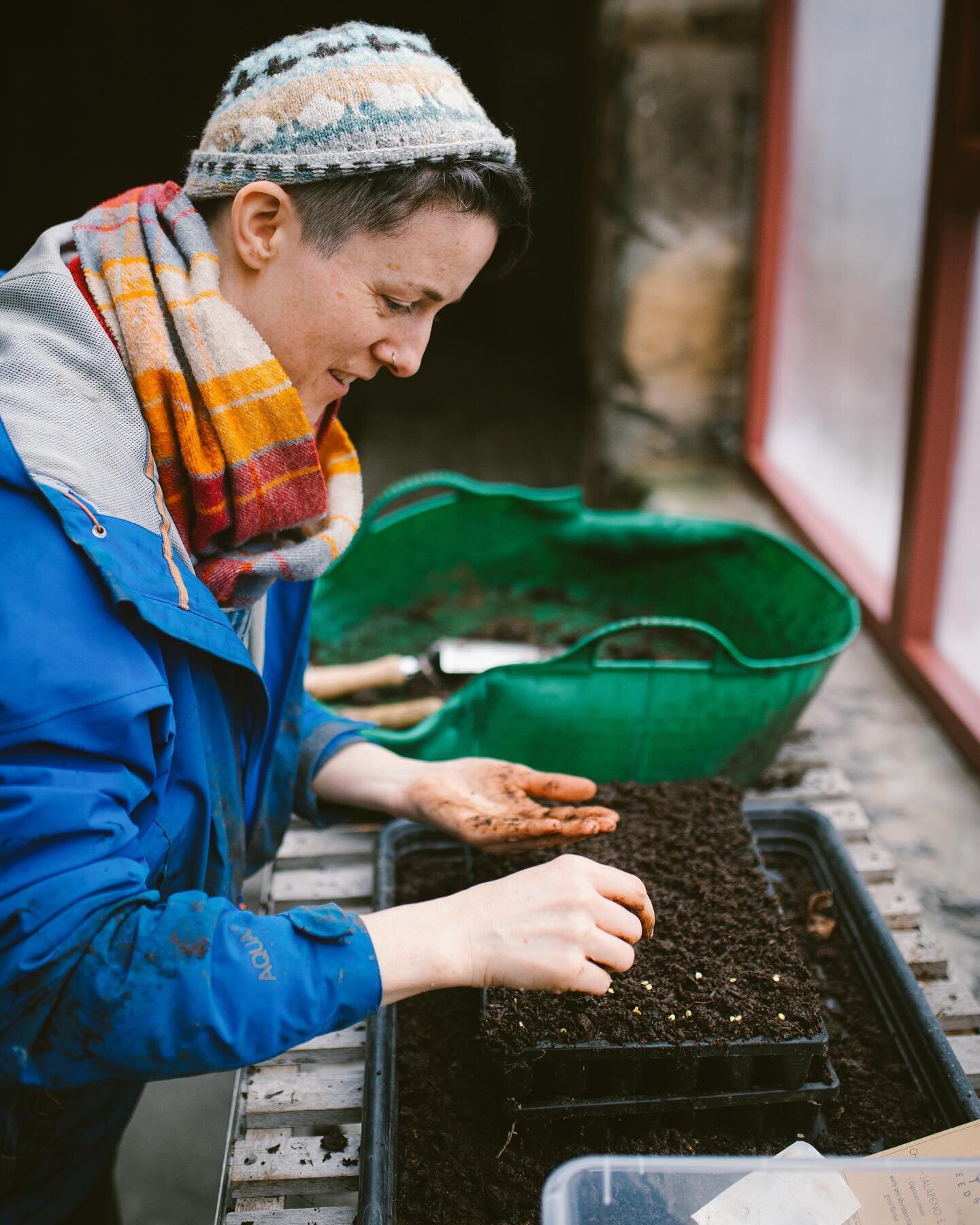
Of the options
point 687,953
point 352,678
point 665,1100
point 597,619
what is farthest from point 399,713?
point 665,1100

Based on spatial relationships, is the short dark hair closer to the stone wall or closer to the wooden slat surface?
the wooden slat surface

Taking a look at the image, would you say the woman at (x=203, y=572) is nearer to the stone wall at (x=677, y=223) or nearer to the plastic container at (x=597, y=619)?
the plastic container at (x=597, y=619)

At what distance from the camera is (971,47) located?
2127 mm

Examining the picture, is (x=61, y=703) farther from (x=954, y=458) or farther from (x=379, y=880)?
(x=954, y=458)

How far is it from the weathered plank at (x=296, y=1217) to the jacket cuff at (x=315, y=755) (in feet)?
1.65

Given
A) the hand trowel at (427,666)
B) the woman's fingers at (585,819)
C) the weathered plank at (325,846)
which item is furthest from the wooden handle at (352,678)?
the woman's fingers at (585,819)

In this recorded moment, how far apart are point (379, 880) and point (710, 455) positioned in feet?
8.98

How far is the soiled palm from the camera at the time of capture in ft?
Result: 4.24

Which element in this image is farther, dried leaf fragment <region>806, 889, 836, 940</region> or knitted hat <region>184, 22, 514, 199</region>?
dried leaf fragment <region>806, 889, 836, 940</region>

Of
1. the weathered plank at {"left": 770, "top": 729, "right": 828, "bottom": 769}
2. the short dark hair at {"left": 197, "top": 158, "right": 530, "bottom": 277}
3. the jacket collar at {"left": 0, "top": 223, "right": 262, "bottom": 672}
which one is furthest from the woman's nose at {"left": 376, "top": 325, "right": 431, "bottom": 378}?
the weathered plank at {"left": 770, "top": 729, "right": 828, "bottom": 769}

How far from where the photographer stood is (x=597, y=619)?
259cm

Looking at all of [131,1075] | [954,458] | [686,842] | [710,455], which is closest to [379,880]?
[686,842]

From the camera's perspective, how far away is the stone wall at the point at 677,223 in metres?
3.48

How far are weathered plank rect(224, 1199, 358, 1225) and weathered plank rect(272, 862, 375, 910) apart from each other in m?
0.53
